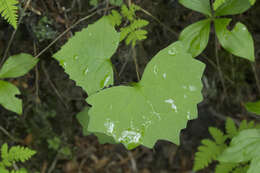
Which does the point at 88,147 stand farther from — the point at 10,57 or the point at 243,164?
the point at 243,164

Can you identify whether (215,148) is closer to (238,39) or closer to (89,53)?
(238,39)

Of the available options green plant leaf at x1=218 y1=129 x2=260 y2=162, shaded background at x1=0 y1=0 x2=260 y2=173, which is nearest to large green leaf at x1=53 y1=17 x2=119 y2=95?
shaded background at x1=0 y1=0 x2=260 y2=173

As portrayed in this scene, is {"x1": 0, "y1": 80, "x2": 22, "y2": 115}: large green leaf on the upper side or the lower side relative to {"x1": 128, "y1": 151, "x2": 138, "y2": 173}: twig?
upper

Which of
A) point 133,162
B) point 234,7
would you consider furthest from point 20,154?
point 234,7

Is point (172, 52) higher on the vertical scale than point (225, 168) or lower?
higher

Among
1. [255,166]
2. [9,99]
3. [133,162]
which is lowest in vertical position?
[133,162]

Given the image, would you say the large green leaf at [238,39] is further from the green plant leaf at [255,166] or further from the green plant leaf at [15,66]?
the green plant leaf at [15,66]

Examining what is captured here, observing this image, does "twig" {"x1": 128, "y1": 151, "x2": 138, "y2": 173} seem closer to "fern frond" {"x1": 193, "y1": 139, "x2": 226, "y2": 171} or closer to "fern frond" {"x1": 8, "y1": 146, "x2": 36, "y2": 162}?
"fern frond" {"x1": 193, "y1": 139, "x2": 226, "y2": 171}
